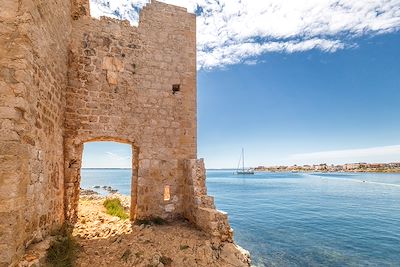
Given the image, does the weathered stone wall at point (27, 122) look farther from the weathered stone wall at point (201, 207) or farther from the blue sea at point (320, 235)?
the blue sea at point (320, 235)

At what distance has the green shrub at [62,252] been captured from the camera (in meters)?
4.19

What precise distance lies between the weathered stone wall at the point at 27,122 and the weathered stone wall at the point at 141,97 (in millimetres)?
1003

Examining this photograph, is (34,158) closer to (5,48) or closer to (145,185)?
(5,48)

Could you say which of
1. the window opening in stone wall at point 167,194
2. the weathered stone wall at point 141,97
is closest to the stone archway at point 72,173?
the weathered stone wall at point 141,97

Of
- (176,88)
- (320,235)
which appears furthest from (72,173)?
(320,235)

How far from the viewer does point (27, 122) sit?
3.81 m

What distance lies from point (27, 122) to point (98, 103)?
9.29 feet

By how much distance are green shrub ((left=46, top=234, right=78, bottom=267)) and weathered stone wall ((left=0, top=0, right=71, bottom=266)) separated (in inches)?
12.9

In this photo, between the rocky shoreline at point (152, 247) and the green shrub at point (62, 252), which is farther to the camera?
the rocky shoreline at point (152, 247)

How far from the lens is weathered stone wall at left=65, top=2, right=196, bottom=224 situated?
643 centimetres

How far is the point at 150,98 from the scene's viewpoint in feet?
23.3

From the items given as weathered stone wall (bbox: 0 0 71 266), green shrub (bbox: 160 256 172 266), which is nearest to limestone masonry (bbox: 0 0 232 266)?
weathered stone wall (bbox: 0 0 71 266)

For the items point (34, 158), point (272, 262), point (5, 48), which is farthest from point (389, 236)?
point (5, 48)

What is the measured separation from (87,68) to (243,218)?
16587mm
